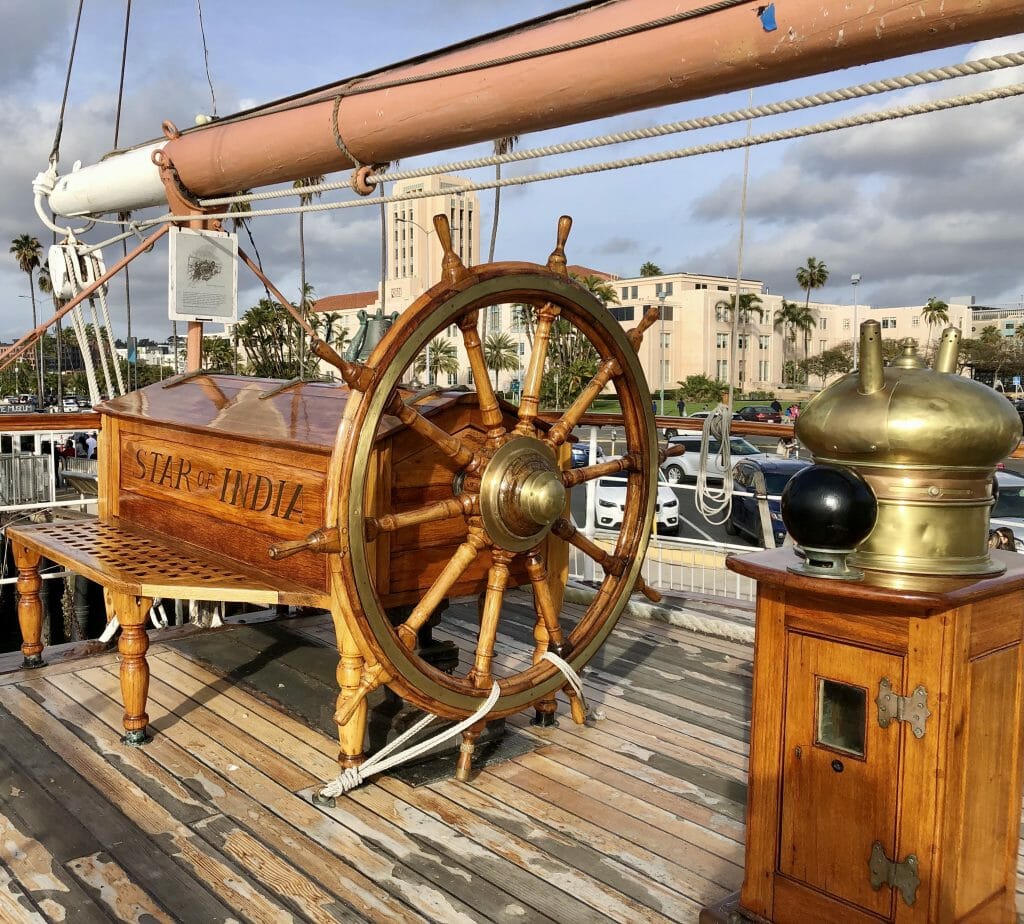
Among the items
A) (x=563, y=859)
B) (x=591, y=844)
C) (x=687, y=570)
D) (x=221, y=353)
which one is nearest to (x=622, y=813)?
(x=591, y=844)

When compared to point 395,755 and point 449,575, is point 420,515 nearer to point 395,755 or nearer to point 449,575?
point 449,575

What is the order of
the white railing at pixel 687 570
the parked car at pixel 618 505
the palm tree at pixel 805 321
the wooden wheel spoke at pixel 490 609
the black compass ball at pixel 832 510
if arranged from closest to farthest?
1. the black compass ball at pixel 832 510
2. the wooden wheel spoke at pixel 490 609
3. the white railing at pixel 687 570
4. the parked car at pixel 618 505
5. the palm tree at pixel 805 321

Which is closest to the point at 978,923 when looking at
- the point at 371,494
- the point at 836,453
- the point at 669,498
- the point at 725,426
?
the point at 836,453

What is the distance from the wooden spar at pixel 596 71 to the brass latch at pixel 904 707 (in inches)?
49.3

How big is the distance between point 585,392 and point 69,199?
3.10m

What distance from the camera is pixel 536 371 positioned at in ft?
9.34

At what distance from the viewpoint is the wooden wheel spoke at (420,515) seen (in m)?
2.44

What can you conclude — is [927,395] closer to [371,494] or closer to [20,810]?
[371,494]

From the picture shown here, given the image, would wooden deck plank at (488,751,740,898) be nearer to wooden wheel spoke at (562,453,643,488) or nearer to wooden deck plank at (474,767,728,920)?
wooden deck plank at (474,767,728,920)

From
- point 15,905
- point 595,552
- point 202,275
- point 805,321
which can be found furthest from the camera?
point 805,321

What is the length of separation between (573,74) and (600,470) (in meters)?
1.28

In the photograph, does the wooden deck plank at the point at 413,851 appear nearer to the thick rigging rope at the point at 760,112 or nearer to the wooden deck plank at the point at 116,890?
the wooden deck plank at the point at 116,890

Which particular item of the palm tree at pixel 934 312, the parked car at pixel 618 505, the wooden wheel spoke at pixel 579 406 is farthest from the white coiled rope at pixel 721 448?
the palm tree at pixel 934 312

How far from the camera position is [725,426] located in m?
5.00
